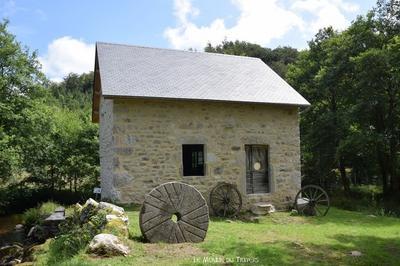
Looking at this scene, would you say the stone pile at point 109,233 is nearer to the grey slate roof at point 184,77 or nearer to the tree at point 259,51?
the grey slate roof at point 184,77

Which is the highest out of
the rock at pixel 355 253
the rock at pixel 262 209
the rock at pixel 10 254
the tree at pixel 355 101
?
the tree at pixel 355 101

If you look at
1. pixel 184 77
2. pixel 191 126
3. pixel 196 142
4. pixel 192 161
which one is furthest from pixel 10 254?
pixel 184 77

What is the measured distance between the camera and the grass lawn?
20.2ft

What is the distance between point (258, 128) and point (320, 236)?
496cm

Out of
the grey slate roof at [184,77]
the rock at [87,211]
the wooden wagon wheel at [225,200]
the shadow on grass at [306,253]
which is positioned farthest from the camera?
the wooden wagon wheel at [225,200]

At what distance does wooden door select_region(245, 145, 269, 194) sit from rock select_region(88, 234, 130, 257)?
7272mm

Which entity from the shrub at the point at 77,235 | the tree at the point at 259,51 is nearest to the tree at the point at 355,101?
the shrub at the point at 77,235

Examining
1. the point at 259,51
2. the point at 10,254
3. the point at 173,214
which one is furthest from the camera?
the point at 259,51

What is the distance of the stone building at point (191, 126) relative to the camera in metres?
11.4

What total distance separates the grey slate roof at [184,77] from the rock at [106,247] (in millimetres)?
5286

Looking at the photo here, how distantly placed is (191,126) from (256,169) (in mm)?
2749

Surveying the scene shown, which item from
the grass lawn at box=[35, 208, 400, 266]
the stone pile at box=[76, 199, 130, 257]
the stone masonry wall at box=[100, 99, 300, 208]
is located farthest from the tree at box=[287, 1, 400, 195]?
the stone pile at box=[76, 199, 130, 257]

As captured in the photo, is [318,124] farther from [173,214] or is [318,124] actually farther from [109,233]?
[109,233]

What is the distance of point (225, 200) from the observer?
39.7ft
